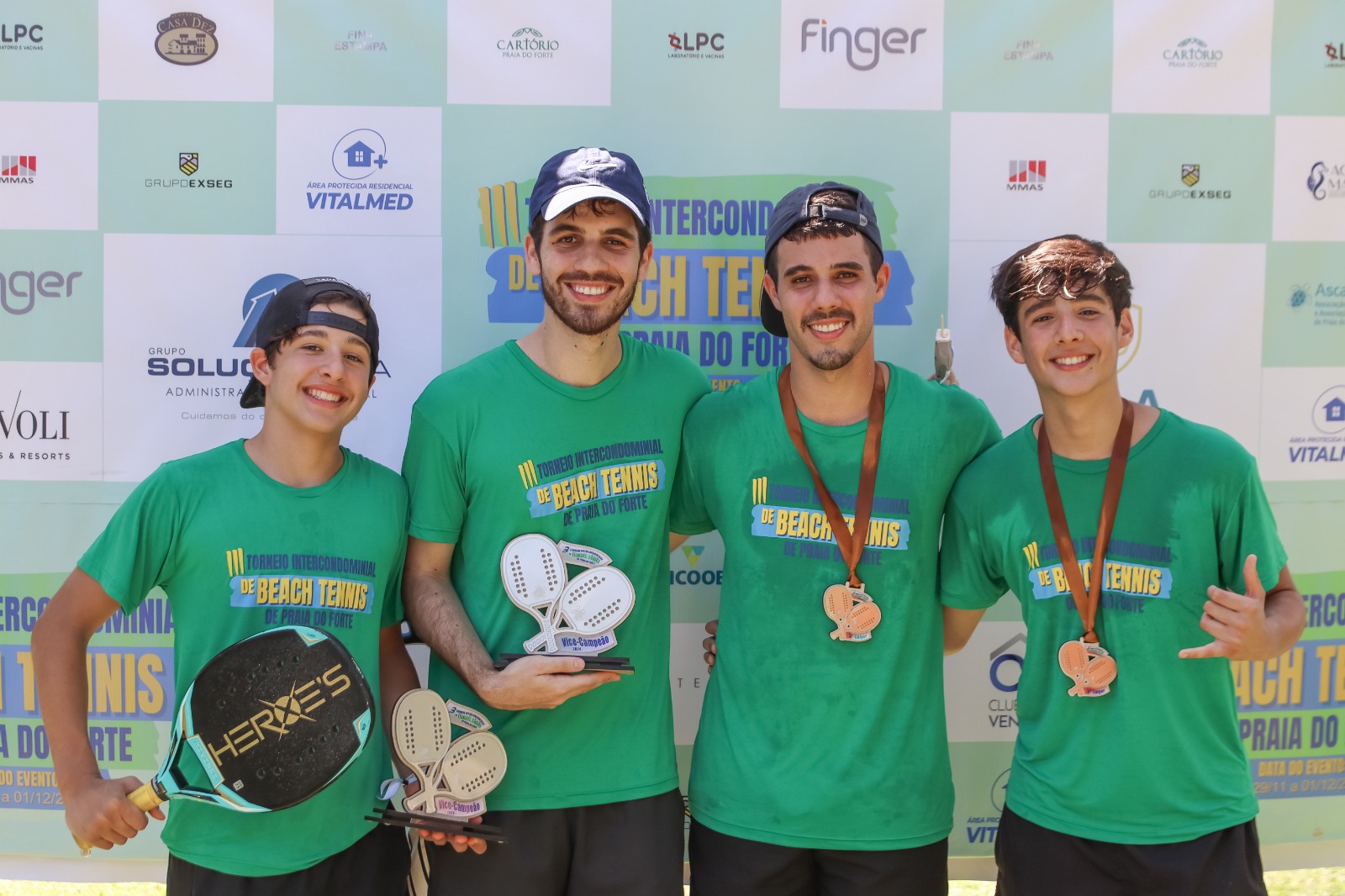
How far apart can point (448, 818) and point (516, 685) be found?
37 centimetres

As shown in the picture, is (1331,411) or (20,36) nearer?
(20,36)

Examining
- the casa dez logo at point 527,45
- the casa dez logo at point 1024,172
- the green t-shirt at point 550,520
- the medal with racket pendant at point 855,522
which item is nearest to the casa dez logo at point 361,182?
the casa dez logo at point 527,45

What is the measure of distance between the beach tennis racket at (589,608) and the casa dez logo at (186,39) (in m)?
2.46

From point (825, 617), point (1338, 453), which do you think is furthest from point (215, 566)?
point (1338, 453)

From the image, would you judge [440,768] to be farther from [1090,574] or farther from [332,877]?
[1090,574]

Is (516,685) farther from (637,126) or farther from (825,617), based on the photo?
(637,126)

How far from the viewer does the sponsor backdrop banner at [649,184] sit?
3.27 meters

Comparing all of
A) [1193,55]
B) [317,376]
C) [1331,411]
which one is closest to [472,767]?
[317,376]

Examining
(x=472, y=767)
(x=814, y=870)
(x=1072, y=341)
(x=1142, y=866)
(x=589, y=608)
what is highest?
(x=1072, y=341)

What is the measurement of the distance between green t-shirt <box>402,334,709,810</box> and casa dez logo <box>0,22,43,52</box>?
219 centimetres

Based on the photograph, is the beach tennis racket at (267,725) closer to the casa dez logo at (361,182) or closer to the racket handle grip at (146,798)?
the racket handle grip at (146,798)

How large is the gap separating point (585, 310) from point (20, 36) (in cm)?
252

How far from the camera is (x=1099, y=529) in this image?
7.41ft

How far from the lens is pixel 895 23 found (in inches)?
130
